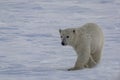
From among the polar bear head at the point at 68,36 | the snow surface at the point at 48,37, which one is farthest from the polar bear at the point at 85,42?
the snow surface at the point at 48,37

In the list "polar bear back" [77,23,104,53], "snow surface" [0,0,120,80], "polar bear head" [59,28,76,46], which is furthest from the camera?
"polar bear back" [77,23,104,53]

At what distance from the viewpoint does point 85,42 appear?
6648mm

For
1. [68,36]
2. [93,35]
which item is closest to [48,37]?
[93,35]

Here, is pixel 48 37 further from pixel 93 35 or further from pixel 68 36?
pixel 68 36

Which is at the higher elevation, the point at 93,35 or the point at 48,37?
the point at 93,35

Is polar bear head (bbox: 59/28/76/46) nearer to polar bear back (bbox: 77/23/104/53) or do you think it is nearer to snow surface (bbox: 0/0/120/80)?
polar bear back (bbox: 77/23/104/53)

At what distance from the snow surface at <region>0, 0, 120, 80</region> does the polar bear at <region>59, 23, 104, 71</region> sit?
144mm

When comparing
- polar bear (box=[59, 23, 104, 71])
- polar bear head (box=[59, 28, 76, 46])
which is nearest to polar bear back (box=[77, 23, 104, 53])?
polar bear (box=[59, 23, 104, 71])

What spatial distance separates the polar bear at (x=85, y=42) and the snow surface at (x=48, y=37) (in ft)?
0.47

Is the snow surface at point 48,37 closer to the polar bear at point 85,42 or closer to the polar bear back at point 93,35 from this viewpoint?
the polar bear at point 85,42

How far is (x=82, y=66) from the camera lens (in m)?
6.61

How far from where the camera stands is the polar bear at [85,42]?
21.5 ft

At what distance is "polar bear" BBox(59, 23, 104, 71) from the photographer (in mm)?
6539

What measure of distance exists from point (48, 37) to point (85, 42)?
4.03m
